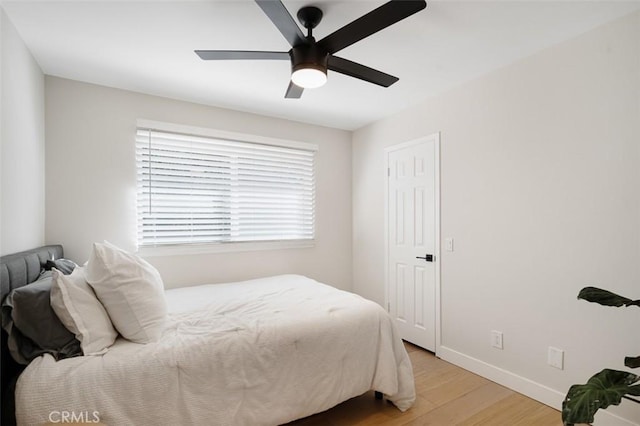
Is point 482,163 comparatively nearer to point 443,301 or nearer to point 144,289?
point 443,301

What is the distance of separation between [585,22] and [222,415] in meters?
3.10

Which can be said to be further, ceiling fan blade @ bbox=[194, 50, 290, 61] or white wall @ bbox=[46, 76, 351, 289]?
white wall @ bbox=[46, 76, 351, 289]

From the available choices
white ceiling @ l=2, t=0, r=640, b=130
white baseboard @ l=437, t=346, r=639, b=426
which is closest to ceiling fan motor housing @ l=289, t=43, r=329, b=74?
white ceiling @ l=2, t=0, r=640, b=130

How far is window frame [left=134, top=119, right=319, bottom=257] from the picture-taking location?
2.83 meters

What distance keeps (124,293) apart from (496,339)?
8.71 feet

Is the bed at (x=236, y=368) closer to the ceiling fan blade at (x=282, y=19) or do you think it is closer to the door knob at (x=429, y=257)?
the door knob at (x=429, y=257)

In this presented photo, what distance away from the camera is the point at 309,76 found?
1688mm

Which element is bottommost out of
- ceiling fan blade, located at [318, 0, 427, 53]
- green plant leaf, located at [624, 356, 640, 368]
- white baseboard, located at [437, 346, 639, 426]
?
white baseboard, located at [437, 346, 639, 426]

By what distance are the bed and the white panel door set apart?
1.06 m

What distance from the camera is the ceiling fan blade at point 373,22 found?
128 centimetres

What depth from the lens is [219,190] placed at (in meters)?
3.17

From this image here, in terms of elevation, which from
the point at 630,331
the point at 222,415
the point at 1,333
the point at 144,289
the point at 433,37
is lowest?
the point at 222,415

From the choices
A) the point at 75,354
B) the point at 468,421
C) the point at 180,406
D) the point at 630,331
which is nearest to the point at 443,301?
the point at 468,421

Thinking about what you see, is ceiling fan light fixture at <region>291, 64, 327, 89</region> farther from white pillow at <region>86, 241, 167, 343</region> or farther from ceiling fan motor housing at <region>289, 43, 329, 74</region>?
white pillow at <region>86, 241, 167, 343</region>
